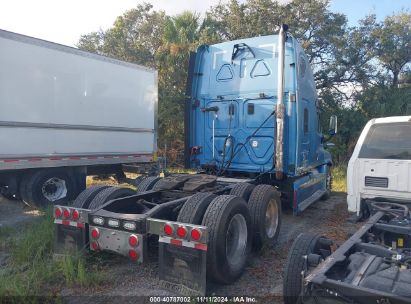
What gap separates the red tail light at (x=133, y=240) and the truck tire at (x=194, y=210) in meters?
0.51

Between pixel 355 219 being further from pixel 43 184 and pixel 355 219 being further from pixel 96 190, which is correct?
pixel 43 184

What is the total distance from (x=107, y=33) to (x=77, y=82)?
18.7 metres

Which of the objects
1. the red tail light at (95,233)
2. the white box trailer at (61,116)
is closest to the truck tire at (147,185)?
the red tail light at (95,233)

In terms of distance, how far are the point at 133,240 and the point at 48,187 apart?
16.1 ft

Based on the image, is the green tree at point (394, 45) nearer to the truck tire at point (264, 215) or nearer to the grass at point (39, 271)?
the truck tire at point (264, 215)

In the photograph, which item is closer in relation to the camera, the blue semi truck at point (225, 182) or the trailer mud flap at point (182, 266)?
the trailer mud flap at point (182, 266)

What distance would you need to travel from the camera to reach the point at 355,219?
16.8 feet

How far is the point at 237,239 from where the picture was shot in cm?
461

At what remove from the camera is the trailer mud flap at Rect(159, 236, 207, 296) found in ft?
12.2

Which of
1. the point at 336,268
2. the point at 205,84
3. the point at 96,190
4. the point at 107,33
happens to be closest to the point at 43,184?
the point at 96,190

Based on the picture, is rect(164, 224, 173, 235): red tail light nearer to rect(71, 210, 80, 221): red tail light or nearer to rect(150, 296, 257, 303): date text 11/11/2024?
rect(150, 296, 257, 303): date text 11/11/2024

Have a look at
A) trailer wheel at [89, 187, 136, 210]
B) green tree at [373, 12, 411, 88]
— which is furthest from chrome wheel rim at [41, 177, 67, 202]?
green tree at [373, 12, 411, 88]

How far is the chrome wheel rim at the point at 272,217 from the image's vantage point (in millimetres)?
5664

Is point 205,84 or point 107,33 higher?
point 107,33
